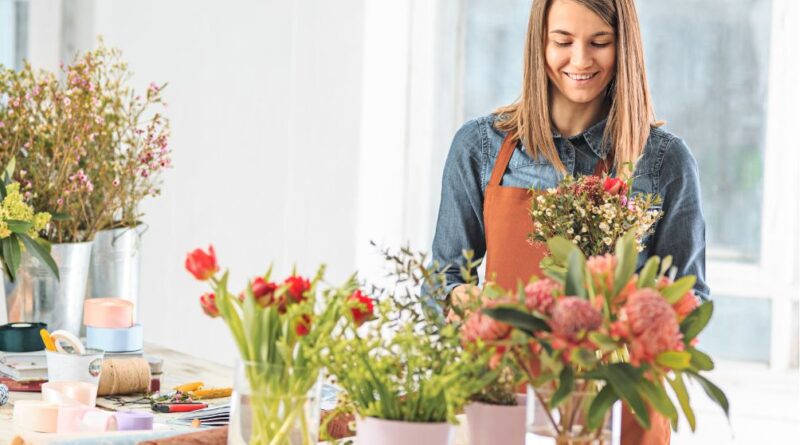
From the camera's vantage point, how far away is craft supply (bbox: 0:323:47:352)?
94.0 inches

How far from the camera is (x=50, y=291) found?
99.7 inches

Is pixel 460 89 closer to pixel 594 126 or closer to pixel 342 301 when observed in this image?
pixel 594 126

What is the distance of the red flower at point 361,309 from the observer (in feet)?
4.42

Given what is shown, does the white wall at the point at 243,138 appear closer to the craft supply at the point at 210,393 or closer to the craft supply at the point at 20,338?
the craft supply at the point at 20,338

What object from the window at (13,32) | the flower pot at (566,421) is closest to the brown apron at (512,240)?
the flower pot at (566,421)

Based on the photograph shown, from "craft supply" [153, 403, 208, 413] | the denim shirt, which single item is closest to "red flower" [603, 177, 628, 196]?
the denim shirt

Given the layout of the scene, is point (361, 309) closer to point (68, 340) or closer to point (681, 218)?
point (68, 340)

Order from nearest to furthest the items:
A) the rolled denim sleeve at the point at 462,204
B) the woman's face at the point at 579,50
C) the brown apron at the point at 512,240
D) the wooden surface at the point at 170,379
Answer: the wooden surface at the point at 170,379
the woman's face at the point at 579,50
the brown apron at the point at 512,240
the rolled denim sleeve at the point at 462,204

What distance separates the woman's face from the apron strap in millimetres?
207

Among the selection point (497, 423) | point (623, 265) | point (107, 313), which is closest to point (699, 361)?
point (623, 265)

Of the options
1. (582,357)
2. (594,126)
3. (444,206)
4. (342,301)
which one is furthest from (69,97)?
(582,357)

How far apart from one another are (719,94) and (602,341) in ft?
9.49

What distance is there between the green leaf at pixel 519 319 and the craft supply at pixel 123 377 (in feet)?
3.75

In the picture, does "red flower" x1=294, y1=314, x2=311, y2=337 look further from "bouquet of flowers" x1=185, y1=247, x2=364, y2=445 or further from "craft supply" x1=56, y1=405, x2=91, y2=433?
"craft supply" x1=56, y1=405, x2=91, y2=433
